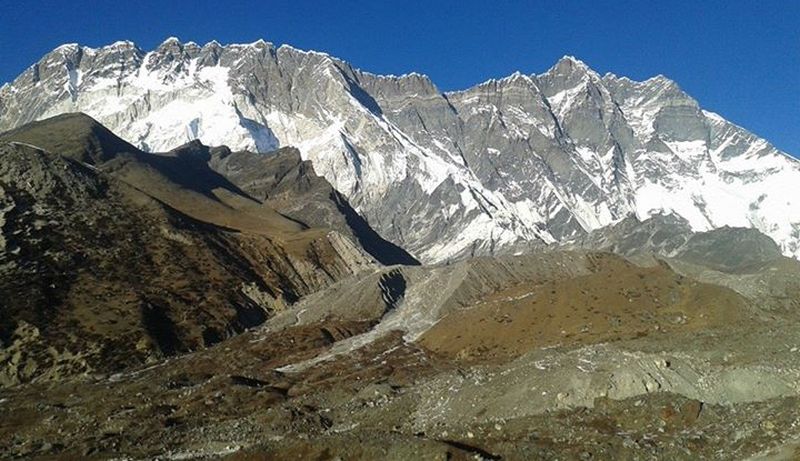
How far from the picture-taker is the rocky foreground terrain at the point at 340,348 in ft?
178

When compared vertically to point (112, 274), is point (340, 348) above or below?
below

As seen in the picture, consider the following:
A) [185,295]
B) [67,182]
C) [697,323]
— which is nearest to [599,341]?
[697,323]

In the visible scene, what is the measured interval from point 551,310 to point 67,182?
100794mm

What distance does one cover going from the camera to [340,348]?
114 m

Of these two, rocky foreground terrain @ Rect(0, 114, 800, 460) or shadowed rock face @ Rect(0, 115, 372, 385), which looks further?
shadowed rock face @ Rect(0, 115, 372, 385)

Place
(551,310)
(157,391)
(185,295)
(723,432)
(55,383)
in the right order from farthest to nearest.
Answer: (185,295)
(551,310)
(55,383)
(157,391)
(723,432)

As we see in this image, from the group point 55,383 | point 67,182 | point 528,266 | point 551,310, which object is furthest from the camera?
point 528,266

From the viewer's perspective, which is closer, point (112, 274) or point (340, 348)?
point (340, 348)

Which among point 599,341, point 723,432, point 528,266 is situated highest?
point 528,266

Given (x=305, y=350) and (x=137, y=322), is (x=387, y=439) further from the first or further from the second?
(x=137, y=322)

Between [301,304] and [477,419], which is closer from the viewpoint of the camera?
[477,419]

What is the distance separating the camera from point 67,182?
153250mm

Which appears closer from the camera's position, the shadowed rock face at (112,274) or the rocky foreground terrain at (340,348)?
the rocky foreground terrain at (340,348)

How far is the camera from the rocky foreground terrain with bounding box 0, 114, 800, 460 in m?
54.3
